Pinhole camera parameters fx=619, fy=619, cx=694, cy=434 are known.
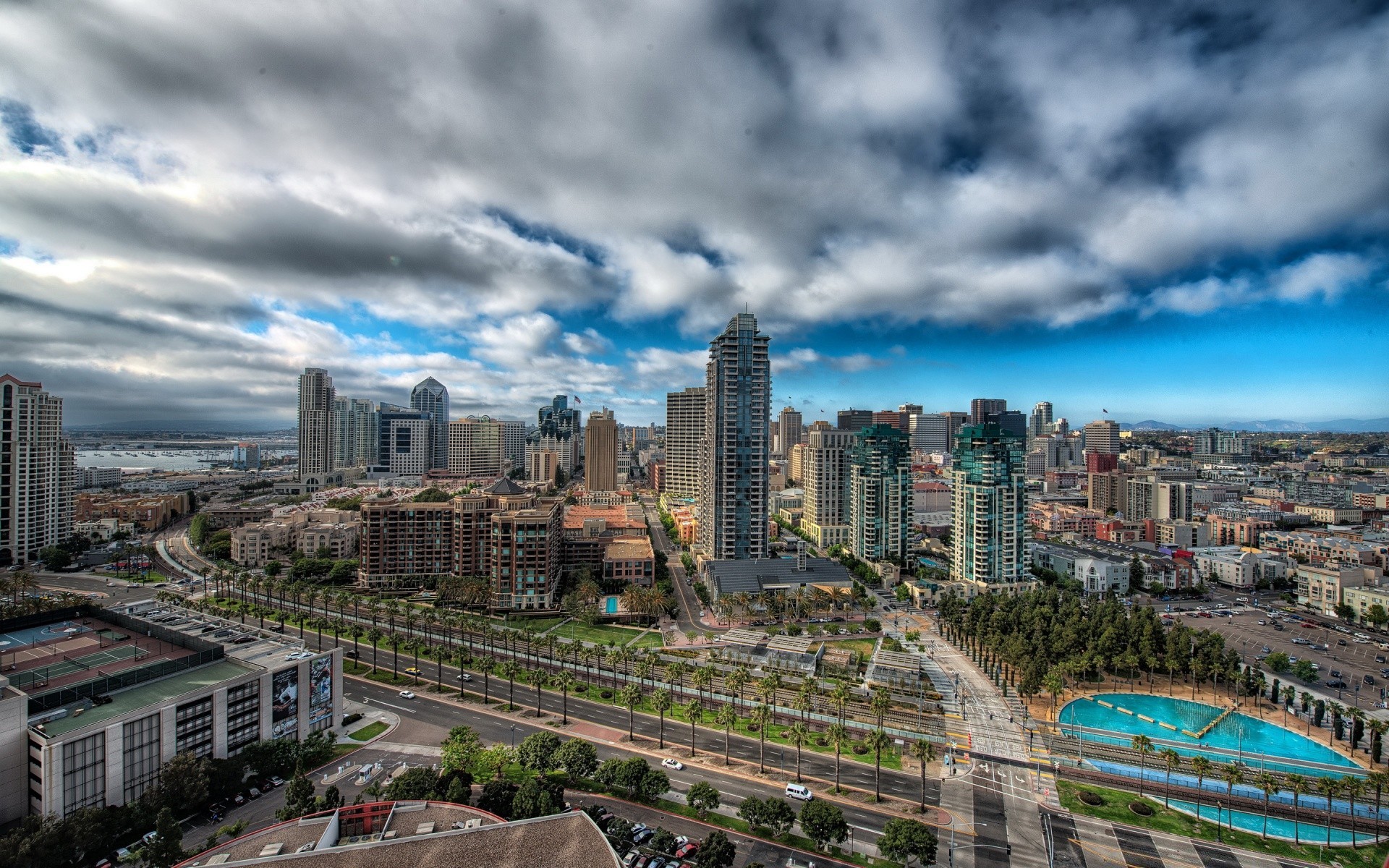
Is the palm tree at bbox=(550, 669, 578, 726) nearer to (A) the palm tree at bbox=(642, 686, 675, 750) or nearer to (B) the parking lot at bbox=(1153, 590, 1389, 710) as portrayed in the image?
(A) the palm tree at bbox=(642, 686, 675, 750)

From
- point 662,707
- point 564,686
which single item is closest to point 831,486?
point 662,707

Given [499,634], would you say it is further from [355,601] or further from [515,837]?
[515,837]

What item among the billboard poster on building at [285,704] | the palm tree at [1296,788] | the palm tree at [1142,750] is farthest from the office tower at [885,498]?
the billboard poster on building at [285,704]

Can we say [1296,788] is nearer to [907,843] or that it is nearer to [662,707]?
[907,843]

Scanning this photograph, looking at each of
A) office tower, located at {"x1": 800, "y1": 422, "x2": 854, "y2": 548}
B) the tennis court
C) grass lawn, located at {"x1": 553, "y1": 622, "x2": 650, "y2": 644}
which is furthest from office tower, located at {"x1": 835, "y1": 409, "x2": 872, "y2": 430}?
the tennis court

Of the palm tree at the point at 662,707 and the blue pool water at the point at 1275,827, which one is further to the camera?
the palm tree at the point at 662,707

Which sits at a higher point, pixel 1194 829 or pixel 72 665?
pixel 72 665

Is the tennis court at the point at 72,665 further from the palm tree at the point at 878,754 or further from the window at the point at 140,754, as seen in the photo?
the palm tree at the point at 878,754
